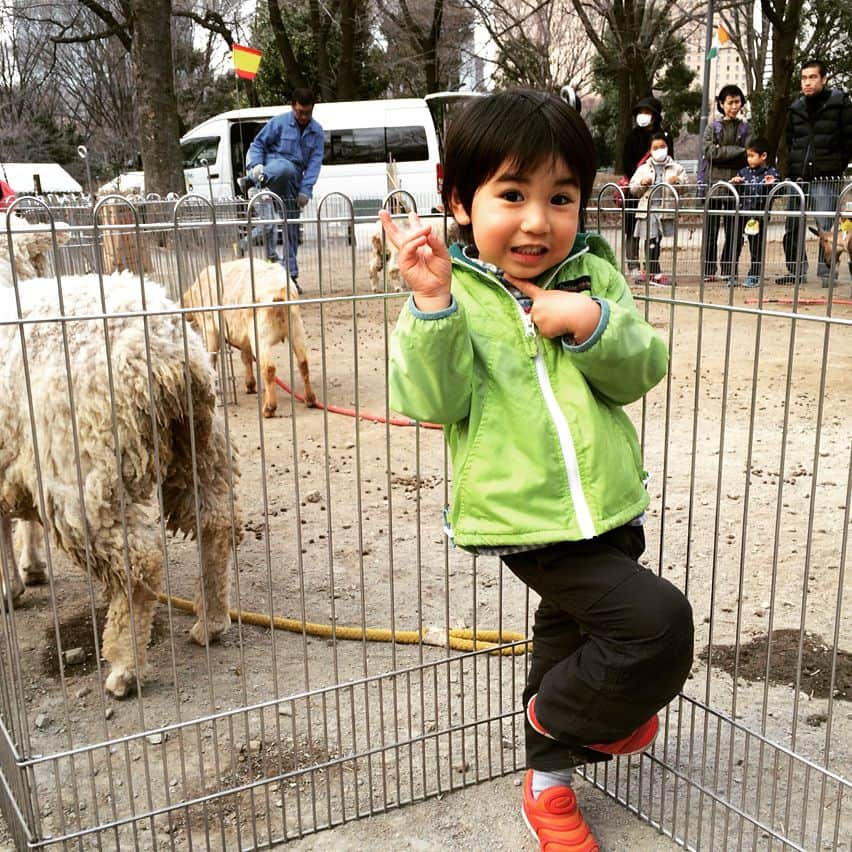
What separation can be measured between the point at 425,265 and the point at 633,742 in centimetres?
128

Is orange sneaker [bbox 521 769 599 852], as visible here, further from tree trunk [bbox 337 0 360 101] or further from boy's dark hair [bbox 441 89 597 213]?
tree trunk [bbox 337 0 360 101]

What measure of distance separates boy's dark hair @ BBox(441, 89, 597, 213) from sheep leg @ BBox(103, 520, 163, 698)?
65.4 inches

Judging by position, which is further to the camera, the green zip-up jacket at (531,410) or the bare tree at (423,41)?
the bare tree at (423,41)

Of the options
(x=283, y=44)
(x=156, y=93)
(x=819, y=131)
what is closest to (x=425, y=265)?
(x=819, y=131)

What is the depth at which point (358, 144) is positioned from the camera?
735 inches

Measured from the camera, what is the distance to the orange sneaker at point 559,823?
2389 mm

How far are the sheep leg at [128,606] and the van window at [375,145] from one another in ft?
54.3

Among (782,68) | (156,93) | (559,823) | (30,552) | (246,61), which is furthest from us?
(782,68)

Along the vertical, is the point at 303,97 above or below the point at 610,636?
above

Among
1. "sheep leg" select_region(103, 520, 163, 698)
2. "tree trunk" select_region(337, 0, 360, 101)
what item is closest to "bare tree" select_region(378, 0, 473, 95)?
"tree trunk" select_region(337, 0, 360, 101)

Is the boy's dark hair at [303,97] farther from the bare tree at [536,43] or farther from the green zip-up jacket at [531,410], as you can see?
the bare tree at [536,43]

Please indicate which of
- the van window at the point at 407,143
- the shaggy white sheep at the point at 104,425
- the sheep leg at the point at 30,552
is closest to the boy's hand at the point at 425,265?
the shaggy white sheep at the point at 104,425

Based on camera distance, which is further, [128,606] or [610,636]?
[128,606]

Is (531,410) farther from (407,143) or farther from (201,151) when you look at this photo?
(201,151)
